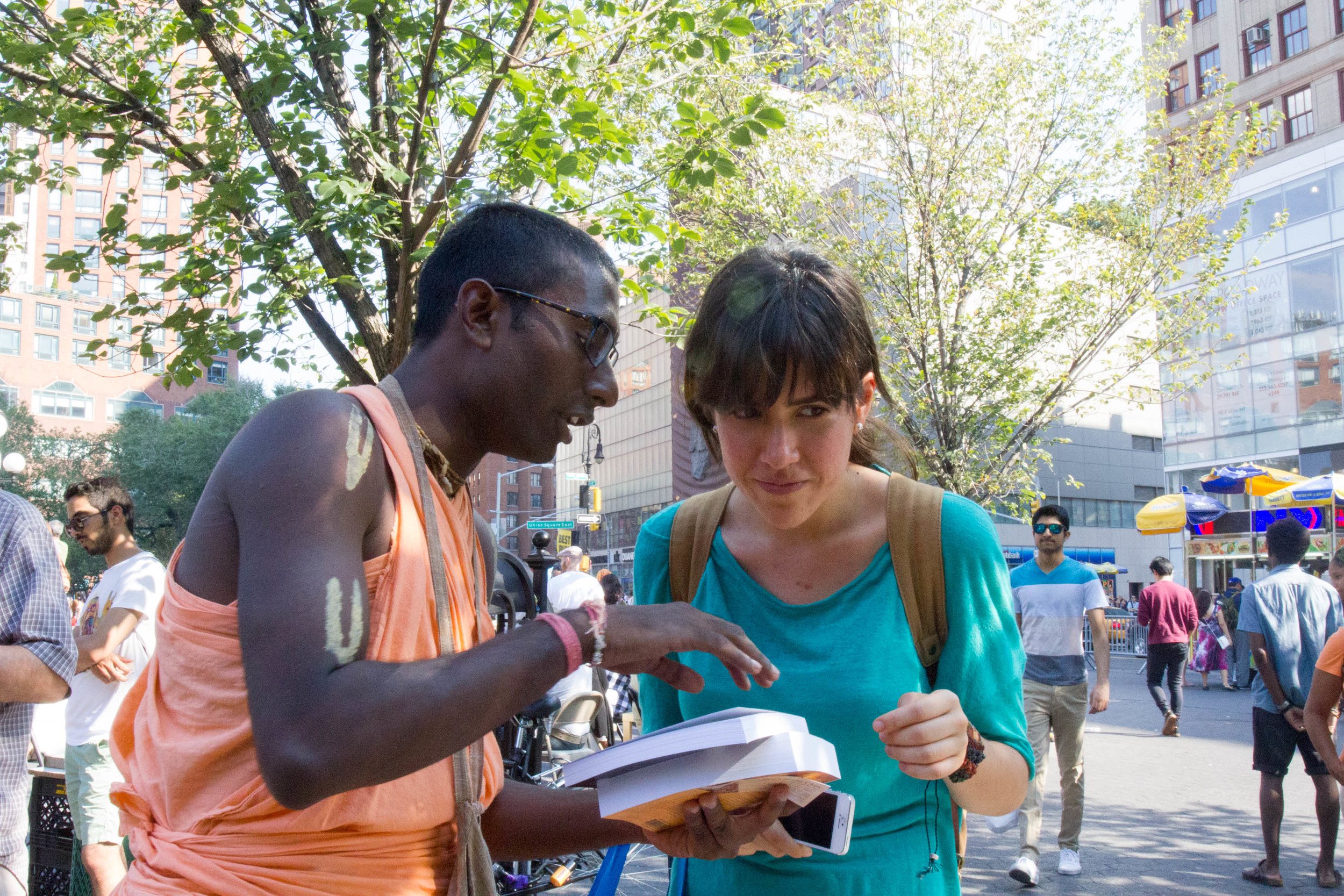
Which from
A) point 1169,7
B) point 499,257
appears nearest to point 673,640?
point 499,257

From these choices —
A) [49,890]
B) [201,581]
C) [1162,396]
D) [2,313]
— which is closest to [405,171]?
[49,890]

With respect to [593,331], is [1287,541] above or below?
below

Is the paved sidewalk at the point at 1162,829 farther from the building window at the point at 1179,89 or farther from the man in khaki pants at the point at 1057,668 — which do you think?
the building window at the point at 1179,89

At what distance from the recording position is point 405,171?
18.1ft

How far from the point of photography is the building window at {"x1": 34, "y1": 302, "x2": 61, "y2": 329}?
71062mm

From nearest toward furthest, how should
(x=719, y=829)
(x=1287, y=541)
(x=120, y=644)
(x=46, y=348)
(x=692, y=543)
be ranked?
(x=719, y=829), (x=692, y=543), (x=120, y=644), (x=1287, y=541), (x=46, y=348)

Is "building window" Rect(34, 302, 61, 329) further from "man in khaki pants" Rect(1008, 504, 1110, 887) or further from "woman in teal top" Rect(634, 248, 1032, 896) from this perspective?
"woman in teal top" Rect(634, 248, 1032, 896)

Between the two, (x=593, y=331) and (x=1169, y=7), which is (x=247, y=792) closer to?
(x=593, y=331)

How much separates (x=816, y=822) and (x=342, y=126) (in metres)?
5.22

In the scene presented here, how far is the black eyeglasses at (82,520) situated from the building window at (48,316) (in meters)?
77.6

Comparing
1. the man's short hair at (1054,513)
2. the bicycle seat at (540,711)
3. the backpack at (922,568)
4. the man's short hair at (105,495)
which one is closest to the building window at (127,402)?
the man's short hair at (105,495)

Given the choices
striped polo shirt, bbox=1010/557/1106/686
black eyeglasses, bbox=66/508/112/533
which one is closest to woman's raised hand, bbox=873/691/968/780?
black eyeglasses, bbox=66/508/112/533

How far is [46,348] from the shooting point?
7162cm

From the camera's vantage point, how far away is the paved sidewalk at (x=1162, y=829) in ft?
19.6
